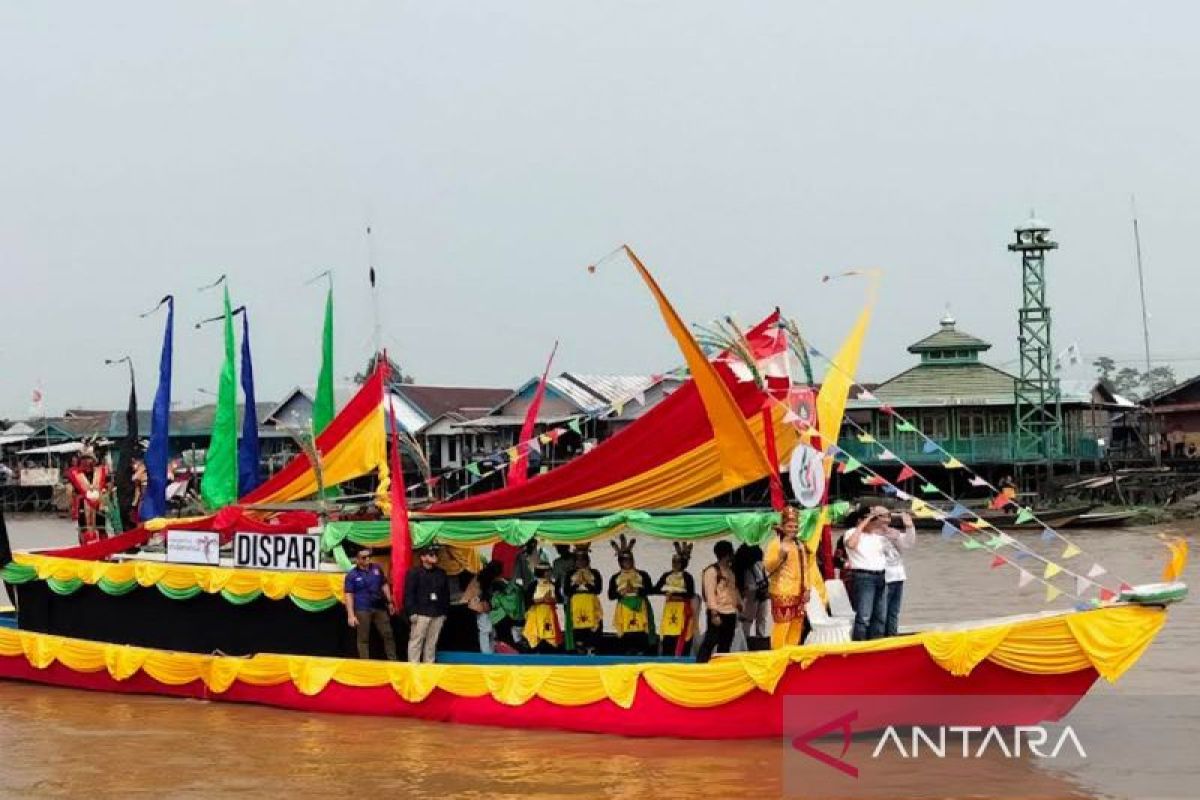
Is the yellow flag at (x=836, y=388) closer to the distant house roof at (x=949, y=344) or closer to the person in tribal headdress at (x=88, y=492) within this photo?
the person in tribal headdress at (x=88, y=492)

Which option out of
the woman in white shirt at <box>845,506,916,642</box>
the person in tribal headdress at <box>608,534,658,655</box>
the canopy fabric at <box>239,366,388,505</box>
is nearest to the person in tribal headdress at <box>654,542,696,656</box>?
the person in tribal headdress at <box>608,534,658,655</box>

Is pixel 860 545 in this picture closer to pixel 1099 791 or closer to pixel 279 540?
pixel 1099 791

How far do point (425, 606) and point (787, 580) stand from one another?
3.23 metres

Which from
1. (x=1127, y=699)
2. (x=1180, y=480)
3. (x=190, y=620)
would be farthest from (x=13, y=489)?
(x=1127, y=699)

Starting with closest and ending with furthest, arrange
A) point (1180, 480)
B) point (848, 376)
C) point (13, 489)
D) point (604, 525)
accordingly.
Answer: point (604, 525) < point (848, 376) < point (1180, 480) < point (13, 489)

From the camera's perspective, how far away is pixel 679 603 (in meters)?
13.3

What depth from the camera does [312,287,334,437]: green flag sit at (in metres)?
17.7

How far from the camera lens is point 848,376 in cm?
1386

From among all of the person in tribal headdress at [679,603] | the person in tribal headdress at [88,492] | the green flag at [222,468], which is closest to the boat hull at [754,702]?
the person in tribal headdress at [679,603]

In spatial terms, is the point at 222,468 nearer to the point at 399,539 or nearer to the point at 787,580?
the point at 399,539

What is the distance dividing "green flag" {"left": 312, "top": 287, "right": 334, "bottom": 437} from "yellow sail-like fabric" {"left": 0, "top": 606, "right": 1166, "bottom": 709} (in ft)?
9.89

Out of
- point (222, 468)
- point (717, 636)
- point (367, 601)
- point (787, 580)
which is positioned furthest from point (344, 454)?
point (787, 580)

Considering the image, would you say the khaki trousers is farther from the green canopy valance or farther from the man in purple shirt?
the green canopy valance

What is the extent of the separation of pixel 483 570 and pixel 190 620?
2.89m
